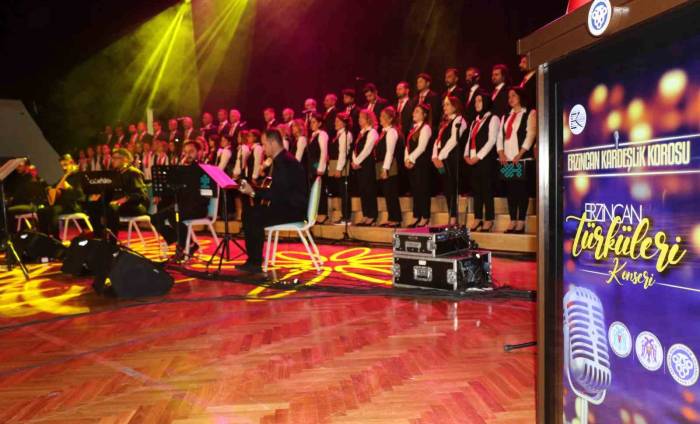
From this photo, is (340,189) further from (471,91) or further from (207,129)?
(207,129)

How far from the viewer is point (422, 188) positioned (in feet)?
22.0

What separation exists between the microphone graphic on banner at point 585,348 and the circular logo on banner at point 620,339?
0.05ft

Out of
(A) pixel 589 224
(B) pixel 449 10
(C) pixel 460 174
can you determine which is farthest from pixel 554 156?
(B) pixel 449 10

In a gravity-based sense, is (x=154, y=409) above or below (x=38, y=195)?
below

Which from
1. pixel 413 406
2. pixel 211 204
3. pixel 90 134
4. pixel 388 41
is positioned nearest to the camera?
pixel 413 406

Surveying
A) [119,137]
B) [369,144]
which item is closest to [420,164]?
[369,144]

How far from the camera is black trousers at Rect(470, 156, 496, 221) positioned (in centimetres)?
617

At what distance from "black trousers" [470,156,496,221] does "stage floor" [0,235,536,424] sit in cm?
190

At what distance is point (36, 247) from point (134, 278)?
8.64ft

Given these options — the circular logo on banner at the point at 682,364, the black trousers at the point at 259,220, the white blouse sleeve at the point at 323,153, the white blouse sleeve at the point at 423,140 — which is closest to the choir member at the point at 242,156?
the white blouse sleeve at the point at 323,153

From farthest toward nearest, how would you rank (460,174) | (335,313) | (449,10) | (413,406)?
(449,10)
(460,174)
(335,313)
(413,406)

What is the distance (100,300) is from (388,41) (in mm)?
6016

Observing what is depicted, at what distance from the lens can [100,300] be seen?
159 inches

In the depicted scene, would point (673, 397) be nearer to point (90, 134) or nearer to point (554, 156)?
point (554, 156)
